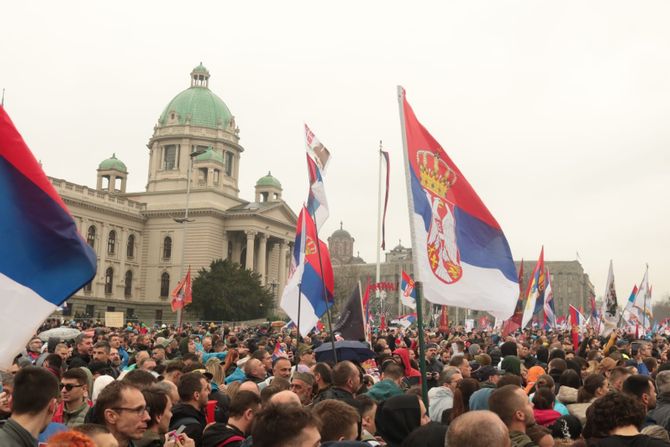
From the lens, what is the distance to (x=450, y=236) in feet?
22.0

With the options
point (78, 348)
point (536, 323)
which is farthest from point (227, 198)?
point (78, 348)

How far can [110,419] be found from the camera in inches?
172

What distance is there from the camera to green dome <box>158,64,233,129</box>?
3270 inches

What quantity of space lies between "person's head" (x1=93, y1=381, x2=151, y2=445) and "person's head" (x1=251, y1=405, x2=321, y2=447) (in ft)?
4.25

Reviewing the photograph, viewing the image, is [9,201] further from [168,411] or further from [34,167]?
[168,411]

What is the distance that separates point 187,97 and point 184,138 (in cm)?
640

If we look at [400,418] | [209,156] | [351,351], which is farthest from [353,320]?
[209,156]

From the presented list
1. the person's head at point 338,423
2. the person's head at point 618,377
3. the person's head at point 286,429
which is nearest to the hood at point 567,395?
the person's head at point 618,377

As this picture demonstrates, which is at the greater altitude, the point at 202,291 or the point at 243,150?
the point at 243,150

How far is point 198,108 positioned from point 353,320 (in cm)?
7349

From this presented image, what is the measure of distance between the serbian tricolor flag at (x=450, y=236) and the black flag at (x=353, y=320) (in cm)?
642

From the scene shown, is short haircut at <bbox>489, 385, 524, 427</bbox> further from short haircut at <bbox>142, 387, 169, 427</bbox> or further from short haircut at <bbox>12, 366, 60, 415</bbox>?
short haircut at <bbox>12, 366, 60, 415</bbox>

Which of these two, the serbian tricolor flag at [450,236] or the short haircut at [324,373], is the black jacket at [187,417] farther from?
the serbian tricolor flag at [450,236]

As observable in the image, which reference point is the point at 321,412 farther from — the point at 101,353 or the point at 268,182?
the point at 268,182
